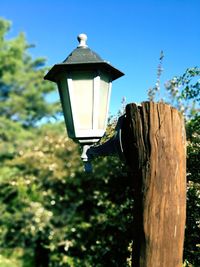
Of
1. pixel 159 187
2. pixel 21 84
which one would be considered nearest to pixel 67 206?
pixel 159 187

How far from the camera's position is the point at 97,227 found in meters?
5.88

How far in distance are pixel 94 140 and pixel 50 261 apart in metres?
5.49

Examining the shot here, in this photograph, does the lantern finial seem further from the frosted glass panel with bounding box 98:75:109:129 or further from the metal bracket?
the metal bracket

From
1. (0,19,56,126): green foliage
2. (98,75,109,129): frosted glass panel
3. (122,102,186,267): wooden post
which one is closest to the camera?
(122,102,186,267): wooden post

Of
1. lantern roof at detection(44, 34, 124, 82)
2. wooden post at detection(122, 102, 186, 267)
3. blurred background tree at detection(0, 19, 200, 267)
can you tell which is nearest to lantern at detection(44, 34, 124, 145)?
lantern roof at detection(44, 34, 124, 82)

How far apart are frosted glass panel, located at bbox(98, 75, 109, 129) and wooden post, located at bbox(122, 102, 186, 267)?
2.29ft

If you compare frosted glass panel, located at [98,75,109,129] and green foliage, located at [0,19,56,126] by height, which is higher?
green foliage, located at [0,19,56,126]

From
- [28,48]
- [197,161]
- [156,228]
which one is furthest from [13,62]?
[156,228]

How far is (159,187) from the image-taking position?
108 centimetres

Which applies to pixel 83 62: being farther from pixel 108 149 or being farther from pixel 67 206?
pixel 67 206

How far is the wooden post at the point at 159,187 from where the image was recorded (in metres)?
1.06

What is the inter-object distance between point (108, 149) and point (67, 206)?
5858 mm

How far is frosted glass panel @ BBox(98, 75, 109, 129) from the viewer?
6.00 feet

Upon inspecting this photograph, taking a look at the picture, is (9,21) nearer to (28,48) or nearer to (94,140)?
(28,48)
